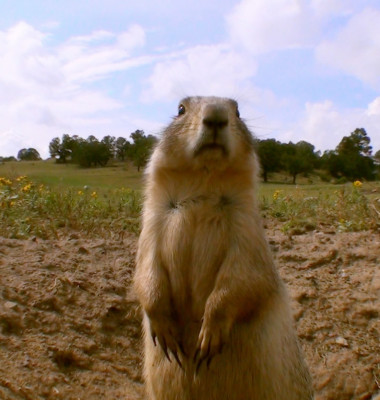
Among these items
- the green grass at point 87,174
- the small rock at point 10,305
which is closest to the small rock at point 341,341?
the small rock at point 10,305

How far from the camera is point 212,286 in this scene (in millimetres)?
3234

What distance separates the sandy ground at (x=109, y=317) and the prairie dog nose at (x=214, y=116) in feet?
6.79

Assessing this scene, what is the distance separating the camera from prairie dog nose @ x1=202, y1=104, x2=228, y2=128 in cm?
330

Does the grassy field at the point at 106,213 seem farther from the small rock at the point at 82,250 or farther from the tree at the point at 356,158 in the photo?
the tree at the point at 356,158

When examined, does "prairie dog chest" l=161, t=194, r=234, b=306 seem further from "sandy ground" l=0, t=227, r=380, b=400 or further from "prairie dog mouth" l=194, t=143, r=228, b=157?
"sandy ground" l=0, t=227, r=380, b=400

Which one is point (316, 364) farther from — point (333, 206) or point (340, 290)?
point (333, 206)

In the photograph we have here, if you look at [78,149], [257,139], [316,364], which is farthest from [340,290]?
[78,149]

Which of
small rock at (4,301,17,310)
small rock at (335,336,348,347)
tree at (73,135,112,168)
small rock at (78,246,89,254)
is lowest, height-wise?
small rock at (335,336,348,347)

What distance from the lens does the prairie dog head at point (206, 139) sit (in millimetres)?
3314

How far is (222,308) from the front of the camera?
9.96ft

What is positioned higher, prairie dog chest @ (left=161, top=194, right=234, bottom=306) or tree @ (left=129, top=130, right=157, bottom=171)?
tree @ (left=129, top=130, right=157, bottom=171)

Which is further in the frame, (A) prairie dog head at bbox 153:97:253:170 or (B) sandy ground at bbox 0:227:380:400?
(B) sandy ground at bbox 0:227:380:400

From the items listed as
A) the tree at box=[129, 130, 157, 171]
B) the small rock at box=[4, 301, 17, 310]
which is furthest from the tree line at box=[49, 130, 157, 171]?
the small rock at box=[4, 301, 17, 310]

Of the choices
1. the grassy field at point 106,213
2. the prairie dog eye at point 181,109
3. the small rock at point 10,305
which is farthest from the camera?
the grassy field at point 106,213
